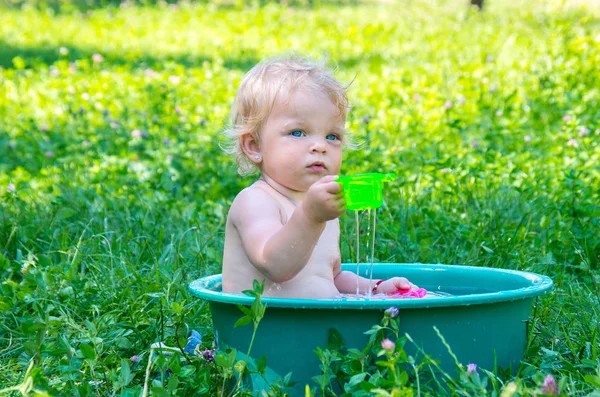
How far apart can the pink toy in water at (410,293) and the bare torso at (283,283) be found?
0.17 m

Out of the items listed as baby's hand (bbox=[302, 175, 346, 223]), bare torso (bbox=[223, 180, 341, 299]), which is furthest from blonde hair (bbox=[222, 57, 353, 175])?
baby's hand (bbox=[302, 175, 346, 223])

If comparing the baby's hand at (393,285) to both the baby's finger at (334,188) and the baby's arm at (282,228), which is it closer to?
the baby's arm at (282,228)

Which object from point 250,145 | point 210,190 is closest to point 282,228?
point 250,145

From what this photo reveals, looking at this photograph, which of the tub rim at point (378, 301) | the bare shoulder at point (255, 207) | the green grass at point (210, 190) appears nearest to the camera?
the tub rim at point (378, 301)

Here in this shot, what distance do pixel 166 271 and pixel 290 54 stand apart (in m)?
0.78

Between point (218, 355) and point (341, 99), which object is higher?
point (341, 99)

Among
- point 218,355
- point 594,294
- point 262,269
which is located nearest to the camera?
point 218,355

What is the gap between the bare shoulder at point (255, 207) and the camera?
7.36 feet

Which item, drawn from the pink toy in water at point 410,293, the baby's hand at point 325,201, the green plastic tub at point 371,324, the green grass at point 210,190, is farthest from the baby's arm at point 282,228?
the pink toy in water at point 410,293

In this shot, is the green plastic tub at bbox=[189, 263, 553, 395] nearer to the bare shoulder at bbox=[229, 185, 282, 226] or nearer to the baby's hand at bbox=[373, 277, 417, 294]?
the bare shoulder at bbox=[229, 185, 282, 226]

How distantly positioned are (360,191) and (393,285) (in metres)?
0.60

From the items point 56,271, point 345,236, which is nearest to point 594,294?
point 345,236

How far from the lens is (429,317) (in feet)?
Answer: 6.45

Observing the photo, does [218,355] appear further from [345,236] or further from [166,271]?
[345,236]
